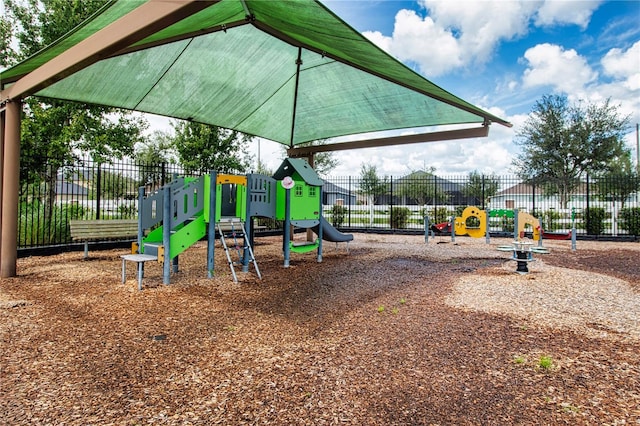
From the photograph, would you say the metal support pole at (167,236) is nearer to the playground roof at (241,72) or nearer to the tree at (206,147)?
the playground roof at (241,72)

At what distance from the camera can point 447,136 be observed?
8.89 meters

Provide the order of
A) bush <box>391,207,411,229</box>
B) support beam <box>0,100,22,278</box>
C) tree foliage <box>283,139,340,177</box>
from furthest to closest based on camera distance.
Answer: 1. tree foliage <box>283,139,340,177</box>
2. bush <box>391,207,411,229</box>
3. support beam <box>0,100,22,278</box>

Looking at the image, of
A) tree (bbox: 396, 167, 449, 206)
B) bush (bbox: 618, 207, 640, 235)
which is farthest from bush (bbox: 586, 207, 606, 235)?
tree (bbox: 396, 167, 449, 206)

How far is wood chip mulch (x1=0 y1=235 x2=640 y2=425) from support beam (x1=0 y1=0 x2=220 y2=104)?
9.49 ft

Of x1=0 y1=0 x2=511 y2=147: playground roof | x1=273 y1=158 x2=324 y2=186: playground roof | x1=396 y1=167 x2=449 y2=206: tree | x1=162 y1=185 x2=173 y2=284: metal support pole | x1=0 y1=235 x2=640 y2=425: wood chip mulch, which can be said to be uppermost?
x1=0 y1=0 x2=511 y2=147: playground roof

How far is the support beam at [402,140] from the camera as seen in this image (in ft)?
27.4

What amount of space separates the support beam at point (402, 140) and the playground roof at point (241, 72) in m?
0.43

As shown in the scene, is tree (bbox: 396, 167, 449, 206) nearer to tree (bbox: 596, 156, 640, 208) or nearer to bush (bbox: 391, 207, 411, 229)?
bush (bbox: 391, 207, 411, 229)

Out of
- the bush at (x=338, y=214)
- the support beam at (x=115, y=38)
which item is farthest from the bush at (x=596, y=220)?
the support beam at (x=115, y=38)

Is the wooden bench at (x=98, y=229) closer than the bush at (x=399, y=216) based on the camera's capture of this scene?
Yes

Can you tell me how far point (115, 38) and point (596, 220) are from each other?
1714 cm

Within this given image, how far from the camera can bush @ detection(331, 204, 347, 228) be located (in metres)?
17.8

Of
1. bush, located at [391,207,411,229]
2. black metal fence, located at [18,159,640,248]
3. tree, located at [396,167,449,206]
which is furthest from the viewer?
bush, located at [391,207,411,229]

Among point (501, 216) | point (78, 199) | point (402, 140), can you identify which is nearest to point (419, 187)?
point (501, 216)
